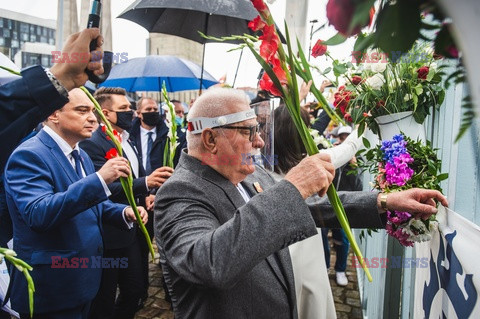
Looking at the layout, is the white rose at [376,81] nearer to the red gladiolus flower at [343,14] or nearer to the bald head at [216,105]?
the bald head at [216,105]

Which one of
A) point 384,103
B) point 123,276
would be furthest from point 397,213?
point 123,276

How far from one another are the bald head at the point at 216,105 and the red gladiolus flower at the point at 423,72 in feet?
2.50

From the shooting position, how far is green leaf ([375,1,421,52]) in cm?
40

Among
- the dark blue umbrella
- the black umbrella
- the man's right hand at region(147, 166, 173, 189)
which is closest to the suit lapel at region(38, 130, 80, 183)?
the man's right hand at region(147, 166, 173, 189)

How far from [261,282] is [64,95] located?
1.00 meters

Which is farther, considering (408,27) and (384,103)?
(384,103)

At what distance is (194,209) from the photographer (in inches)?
58.0

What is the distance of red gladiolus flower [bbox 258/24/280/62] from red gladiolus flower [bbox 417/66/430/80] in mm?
887

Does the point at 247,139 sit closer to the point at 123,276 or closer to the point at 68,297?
the point at 68,297

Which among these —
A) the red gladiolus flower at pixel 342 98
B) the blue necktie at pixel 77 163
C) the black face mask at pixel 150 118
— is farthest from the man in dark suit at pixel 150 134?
the red gladiolus flower at pixel 342 98

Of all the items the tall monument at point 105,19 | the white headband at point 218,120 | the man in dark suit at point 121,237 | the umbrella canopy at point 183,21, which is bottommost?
the man in dark suit at point 121,237

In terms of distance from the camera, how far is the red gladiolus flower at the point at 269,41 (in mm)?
1070

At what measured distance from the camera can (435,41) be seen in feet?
1.32

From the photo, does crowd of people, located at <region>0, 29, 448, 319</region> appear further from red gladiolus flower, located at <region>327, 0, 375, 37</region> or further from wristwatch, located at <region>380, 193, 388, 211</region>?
red gladiolus flower, located at <region>327, 0, 375, 37</region>
